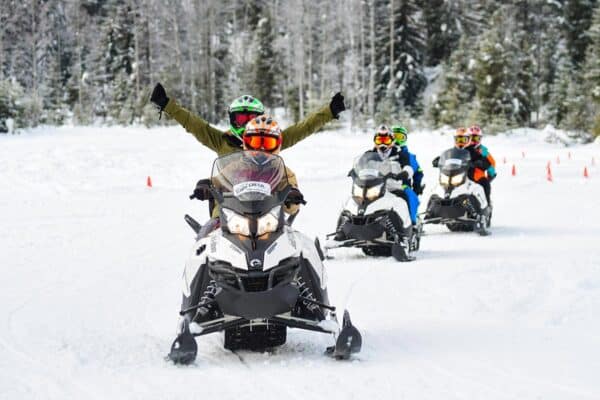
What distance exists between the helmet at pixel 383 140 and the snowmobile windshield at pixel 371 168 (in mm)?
1277

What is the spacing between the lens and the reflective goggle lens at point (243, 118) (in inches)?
303

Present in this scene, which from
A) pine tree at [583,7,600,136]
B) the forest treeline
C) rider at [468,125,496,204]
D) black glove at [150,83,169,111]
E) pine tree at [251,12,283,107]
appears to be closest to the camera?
black glove at [150,83,169,111]

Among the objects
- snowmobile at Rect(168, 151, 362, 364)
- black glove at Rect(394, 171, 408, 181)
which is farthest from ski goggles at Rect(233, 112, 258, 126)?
black glove at Rect(394, 171, 408, 181)

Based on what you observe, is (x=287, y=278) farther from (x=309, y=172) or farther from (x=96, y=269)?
(x=309, y=172)

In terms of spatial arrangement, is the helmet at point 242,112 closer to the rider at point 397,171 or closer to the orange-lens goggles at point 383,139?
the rider at point 397,171

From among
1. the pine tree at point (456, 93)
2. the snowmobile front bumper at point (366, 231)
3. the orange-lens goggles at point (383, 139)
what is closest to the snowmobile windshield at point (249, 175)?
the snowmobile front bumper at point (366, 231)

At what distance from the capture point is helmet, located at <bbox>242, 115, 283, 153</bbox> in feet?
22.9

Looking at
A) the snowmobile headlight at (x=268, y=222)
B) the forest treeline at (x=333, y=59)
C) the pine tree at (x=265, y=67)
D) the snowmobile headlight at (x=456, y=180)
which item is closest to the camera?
the snowmobile headlight at (x=268, y=222)

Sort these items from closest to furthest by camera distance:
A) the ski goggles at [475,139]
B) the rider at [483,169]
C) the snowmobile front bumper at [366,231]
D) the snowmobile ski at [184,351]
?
1. the snowmobile ski at [184,351]
2. the snowmobile front bumper at [366,231]
3. the rider at [483,169]
4. the ski goggles at [475,139]

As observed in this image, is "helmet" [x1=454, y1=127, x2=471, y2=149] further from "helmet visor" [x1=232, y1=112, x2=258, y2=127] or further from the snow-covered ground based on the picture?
"helmet visor" [x1=232, y1=112, x2=258, y2=127]

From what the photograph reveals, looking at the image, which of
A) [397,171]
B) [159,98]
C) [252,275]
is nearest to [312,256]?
[252,275]

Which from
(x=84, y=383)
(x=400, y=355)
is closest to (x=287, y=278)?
(x=400, y=355)

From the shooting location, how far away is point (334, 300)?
8617mm

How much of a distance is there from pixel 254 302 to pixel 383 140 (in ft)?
25.6
